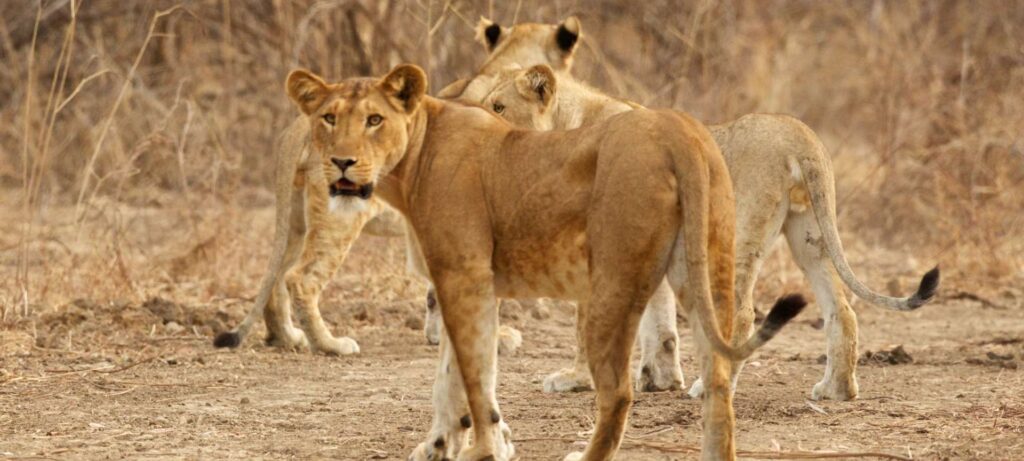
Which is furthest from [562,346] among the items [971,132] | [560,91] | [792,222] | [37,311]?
[971,132]

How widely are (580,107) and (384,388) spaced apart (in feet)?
4.65

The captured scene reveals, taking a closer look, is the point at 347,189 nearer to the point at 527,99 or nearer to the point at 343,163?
the point at 343,163

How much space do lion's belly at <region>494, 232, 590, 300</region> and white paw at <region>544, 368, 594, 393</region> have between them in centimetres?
145

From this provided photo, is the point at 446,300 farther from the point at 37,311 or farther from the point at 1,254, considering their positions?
the point at 1,254

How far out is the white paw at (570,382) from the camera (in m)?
5.74

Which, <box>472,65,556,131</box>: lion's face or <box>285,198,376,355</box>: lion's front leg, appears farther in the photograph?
<box>285,198,376,355</box>: lion's front leg

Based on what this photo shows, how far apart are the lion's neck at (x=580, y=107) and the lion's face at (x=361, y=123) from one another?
1909mm

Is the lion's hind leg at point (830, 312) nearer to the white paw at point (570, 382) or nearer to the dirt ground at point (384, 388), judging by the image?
the dirt ground at point (384, 388)

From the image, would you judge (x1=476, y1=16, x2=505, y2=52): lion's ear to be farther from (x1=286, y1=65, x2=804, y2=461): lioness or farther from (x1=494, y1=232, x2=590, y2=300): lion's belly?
(x1=494, y1=232, x2=590, y2=300): lion's belly

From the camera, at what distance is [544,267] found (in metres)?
4.20

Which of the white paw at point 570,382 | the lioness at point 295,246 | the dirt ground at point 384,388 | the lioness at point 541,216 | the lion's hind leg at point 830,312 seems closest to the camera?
the lioness at point 541,216

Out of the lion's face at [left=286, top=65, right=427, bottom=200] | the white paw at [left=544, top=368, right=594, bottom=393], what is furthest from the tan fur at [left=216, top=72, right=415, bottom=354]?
the lion's face at [left=286, top=65, right=427, bottom=200]

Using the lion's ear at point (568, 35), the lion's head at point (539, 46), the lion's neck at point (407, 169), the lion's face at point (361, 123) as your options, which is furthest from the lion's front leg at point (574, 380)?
the lion's ear at point (568, 35)

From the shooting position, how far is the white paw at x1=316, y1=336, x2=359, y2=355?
671cm
